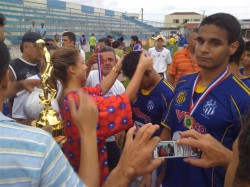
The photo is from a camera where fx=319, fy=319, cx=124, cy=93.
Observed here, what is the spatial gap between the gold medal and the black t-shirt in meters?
2.39

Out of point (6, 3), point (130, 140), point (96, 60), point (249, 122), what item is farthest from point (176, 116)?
point (6, 3)

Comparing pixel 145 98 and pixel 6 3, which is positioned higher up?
pixel 6 3

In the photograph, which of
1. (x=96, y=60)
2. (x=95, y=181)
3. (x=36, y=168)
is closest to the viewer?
(x=36, y=168)

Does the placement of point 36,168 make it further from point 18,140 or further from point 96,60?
point 96,60

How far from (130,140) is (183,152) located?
0.37m

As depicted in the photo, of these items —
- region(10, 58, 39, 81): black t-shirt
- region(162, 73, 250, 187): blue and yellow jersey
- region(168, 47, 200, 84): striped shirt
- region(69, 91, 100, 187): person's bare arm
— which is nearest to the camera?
region(69, 91, 100, 187): person's bare arm

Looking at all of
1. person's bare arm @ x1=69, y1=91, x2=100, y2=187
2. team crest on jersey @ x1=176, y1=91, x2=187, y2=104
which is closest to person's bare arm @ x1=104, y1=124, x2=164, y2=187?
person's bare arm @ x1=69, y1=91, x2=100, y2=187

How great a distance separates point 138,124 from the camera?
116 inches

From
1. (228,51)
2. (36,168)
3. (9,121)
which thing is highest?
(228,51)

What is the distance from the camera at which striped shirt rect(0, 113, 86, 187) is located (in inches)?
44.9

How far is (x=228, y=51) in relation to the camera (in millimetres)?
2141

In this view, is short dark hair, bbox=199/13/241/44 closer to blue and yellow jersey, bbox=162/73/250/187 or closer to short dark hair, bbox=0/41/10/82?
blue and yellow jersey, bbox=162/73/250/187

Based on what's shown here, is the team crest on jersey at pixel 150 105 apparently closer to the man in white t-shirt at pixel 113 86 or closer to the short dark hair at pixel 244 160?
the man in white t-shirt at pixel 113 86

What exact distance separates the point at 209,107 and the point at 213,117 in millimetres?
73
